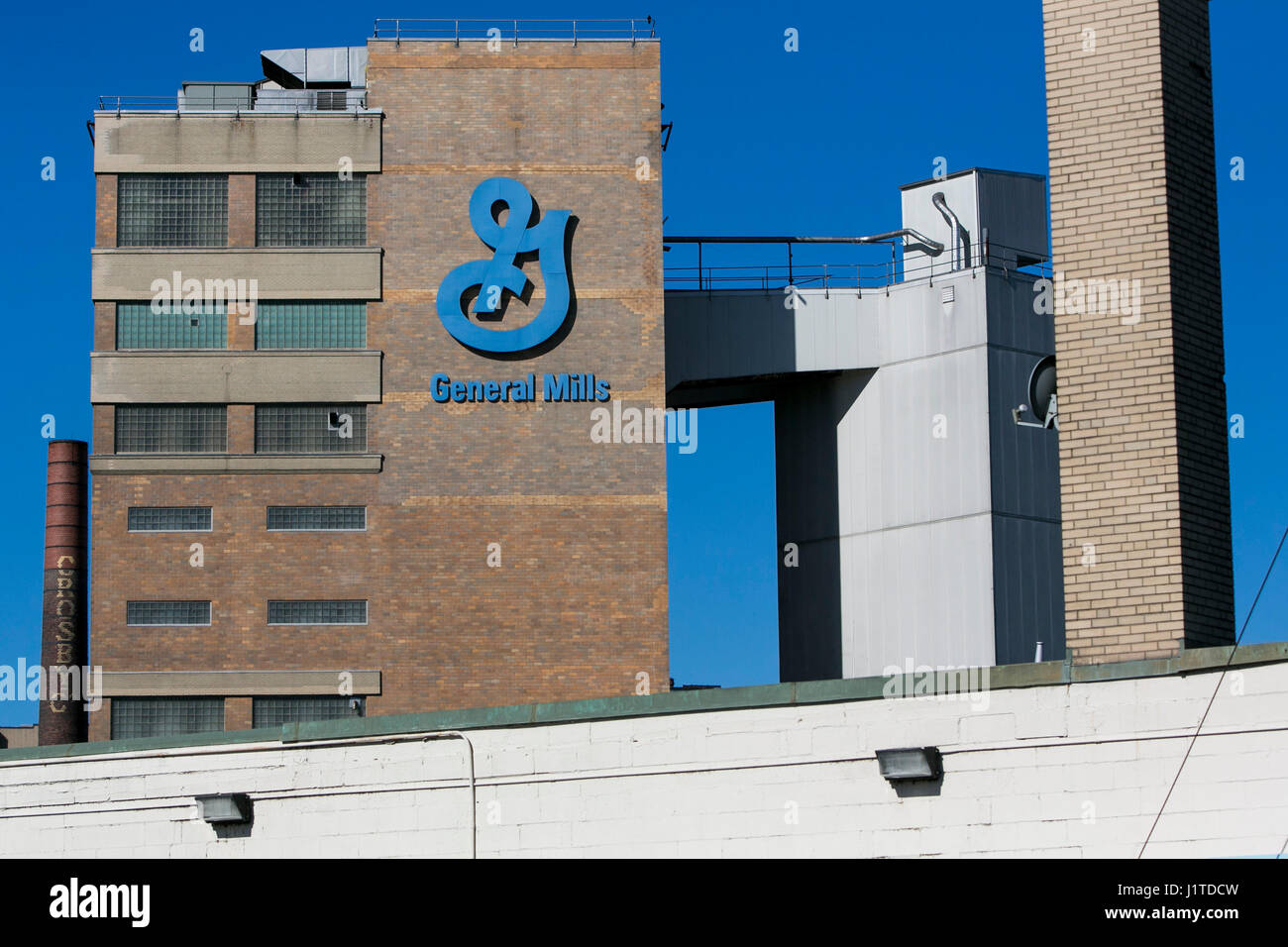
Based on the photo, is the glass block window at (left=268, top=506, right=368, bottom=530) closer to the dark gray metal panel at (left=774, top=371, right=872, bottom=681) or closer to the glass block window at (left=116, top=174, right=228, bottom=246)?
the glass block window at (left=116, top=174, right=228, bottom=246)

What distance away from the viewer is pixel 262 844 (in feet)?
67.6

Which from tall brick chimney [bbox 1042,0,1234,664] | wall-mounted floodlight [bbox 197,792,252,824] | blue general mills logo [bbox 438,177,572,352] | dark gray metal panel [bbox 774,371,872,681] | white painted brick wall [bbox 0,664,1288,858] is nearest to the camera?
white painted brick wall [bbox 0,664,1288,858]

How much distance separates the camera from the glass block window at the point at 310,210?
1692 inches

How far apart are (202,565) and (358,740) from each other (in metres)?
22.5

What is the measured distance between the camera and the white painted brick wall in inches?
621

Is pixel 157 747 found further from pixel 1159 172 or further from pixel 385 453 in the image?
pixel 385 453

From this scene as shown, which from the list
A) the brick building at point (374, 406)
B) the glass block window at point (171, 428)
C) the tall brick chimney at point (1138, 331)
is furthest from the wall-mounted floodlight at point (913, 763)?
the glass block window at point (171, 428)

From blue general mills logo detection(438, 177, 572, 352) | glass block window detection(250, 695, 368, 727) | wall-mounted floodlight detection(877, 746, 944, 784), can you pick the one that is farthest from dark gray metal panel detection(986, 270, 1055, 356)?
Answer: wall-mounted floodlight detection(877, 746, 944, 784)

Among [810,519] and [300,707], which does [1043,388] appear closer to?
[300,707]

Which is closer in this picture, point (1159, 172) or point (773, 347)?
point (1159, 172)

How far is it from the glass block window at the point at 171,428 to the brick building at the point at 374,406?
0.23 ft

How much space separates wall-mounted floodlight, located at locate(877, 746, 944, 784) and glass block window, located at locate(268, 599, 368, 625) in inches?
1013

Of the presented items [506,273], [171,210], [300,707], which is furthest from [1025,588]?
[171,210]
